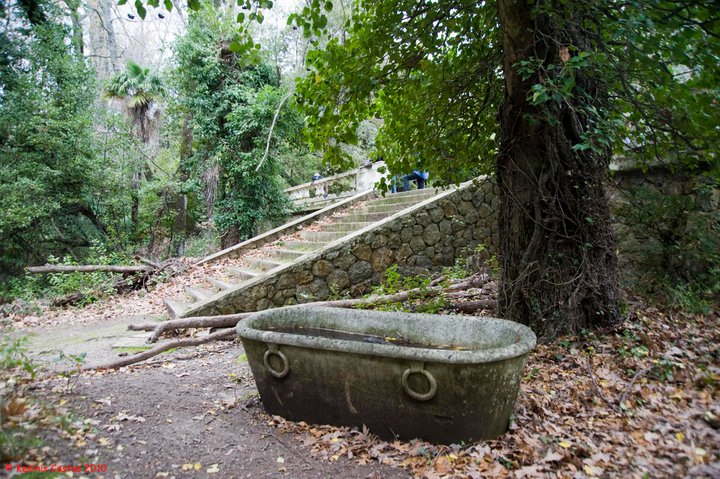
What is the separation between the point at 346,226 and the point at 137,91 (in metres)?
10.2

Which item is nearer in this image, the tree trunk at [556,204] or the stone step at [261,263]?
the tree trunk at [556,204]

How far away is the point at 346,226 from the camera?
9148 millimetres

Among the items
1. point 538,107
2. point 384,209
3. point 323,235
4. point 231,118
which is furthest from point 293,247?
point 538,107

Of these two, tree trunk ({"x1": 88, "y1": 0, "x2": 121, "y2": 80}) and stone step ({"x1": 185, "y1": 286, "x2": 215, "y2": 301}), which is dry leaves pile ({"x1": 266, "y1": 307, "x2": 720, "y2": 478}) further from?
tree trunk ({"x1": 88, "y1": 0, "x2": 121, "y2": 80})

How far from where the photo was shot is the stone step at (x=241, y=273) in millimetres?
7836

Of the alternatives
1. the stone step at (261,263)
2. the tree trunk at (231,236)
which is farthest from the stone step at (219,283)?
the tree trunk at (231,236)

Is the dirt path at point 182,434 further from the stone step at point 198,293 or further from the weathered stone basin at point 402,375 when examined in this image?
the stone step at point 198,293

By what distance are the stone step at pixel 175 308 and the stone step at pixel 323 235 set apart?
3107 mm

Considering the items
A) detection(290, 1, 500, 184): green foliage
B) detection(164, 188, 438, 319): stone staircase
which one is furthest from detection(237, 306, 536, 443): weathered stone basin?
detection(164, 188, 438, 319): stone staircase

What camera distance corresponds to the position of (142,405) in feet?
11.8

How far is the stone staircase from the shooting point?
298 inches

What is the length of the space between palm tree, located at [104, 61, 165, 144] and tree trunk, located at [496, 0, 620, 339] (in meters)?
13.8

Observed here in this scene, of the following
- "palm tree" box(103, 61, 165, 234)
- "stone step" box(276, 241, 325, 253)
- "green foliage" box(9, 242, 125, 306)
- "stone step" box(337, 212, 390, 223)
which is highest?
"palm tree" box(103, 61, 165, 234)

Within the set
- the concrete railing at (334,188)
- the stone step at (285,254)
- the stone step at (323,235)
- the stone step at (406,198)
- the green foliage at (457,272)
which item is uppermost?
the concrete railing at (334,188)
